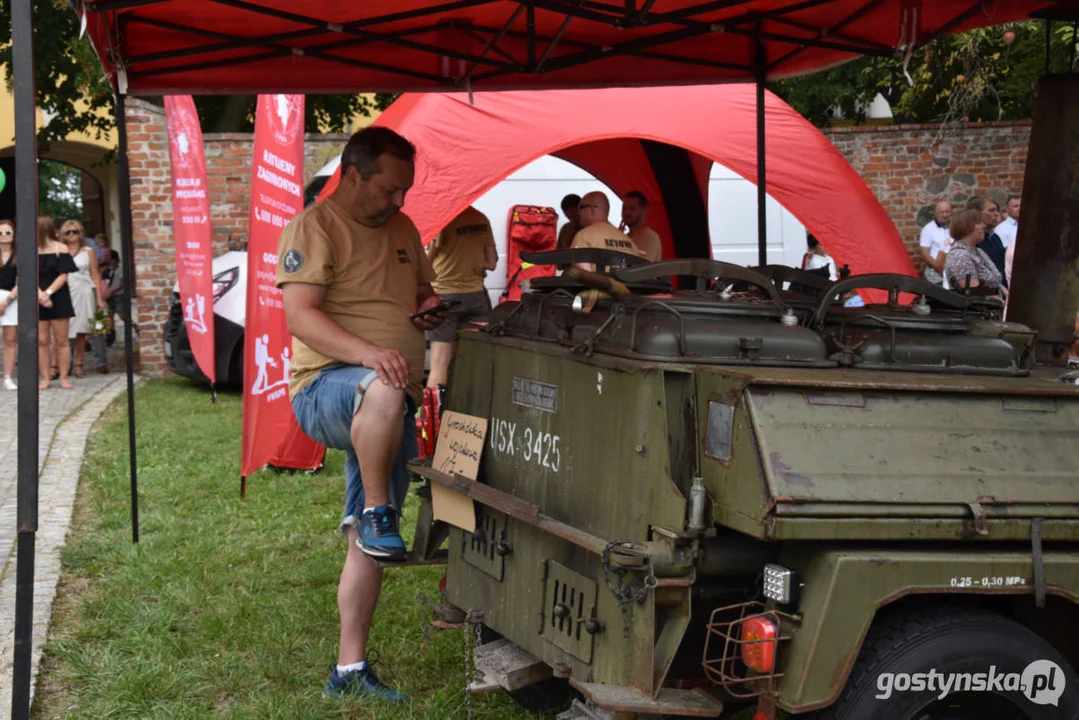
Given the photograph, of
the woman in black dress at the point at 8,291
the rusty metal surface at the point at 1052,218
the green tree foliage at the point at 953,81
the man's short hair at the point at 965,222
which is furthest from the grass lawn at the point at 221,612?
the green tree foliage at the point at 953,81

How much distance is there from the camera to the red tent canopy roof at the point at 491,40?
5461 mm

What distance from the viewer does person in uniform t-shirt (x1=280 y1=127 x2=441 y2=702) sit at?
4.18 meters

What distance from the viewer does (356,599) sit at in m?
4.46

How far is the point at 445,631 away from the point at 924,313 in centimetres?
243

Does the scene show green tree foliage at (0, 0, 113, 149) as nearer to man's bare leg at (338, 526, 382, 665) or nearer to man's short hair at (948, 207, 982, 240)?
man's short hair at (948, 207, 982, 240)

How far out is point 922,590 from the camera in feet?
9.84

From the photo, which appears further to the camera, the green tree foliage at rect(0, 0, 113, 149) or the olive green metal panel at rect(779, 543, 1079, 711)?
the green tree foliage at rect(0, 0, 113, 149)

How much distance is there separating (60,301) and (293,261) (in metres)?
9.89

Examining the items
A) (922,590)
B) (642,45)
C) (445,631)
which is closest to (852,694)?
(922,590)

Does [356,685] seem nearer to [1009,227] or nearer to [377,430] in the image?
[377,430]

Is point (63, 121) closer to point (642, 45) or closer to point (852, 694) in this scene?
point (642, 45)

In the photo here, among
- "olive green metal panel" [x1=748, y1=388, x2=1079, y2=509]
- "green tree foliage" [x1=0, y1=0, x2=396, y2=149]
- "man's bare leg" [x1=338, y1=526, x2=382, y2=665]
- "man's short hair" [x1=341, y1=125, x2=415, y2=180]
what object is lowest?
"man's bare leg" [x1=338, y1=526, x2=382, y2=665]

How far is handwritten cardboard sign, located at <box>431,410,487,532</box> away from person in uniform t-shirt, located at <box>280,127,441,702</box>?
0.51 feet

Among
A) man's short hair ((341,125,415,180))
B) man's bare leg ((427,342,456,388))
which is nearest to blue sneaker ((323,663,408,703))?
man's short hair ((341,125,415,180))
